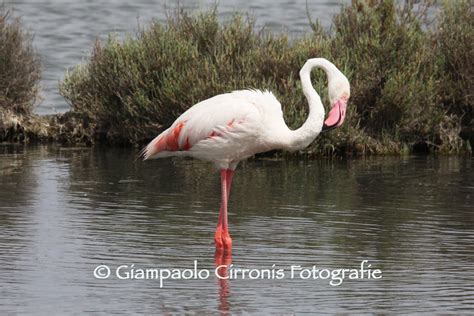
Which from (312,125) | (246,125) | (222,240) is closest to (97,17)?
(246,125)

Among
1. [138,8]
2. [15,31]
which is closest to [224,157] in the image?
[15,31]

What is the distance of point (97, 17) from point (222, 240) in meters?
18.4

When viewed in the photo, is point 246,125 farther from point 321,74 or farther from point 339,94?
point 321,74

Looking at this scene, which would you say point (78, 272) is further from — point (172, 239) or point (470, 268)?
point (470, 268)

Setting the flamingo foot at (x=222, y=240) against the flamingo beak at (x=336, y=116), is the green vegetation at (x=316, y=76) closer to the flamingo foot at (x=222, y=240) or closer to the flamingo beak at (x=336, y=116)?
the flamingo beak at (x=336, y=116)

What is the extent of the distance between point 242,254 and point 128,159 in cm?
523

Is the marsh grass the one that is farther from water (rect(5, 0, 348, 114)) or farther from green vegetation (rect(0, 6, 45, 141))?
water (rect(5, 0, 348, 114))

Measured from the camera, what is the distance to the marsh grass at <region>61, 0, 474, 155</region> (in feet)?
46.6

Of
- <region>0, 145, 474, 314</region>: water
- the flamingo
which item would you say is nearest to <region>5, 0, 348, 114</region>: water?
<region>0, 145, 474, 314</region>: water

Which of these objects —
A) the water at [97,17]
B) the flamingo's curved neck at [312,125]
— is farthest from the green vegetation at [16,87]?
the flamingo's curved neck at [312,125]

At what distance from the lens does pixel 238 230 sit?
396 inches

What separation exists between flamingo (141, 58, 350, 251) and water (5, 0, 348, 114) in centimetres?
1127

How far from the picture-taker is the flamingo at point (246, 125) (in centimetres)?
960

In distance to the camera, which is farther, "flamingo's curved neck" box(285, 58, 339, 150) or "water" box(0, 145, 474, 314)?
"flamingo's curved neck" box(285, 58, 339, 150)
